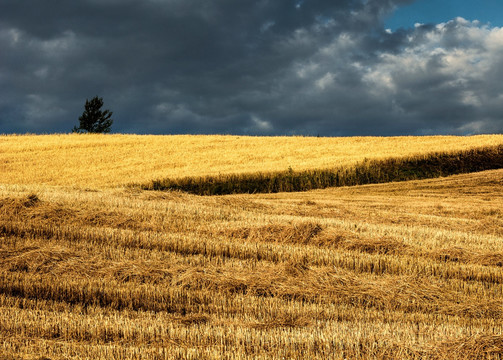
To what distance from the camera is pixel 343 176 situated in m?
26.6

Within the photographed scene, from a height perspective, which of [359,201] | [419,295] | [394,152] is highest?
[394,152]

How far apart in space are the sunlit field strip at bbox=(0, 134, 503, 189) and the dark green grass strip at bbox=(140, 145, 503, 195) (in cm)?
47

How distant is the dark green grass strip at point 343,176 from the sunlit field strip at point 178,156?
0.47 metres

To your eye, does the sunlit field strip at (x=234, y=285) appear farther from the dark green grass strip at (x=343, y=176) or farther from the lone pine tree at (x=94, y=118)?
the lone pine tree at (x=94, y=118)

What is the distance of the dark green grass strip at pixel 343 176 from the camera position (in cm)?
2491

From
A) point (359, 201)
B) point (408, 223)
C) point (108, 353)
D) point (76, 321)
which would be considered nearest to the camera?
point (108, 353)

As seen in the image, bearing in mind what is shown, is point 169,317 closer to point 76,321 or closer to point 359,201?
point 76,321

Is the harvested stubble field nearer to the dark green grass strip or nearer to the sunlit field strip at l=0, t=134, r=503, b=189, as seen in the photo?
the dark green grass strip

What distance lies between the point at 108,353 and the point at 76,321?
1.18 metres

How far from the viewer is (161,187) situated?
2469 centimetres

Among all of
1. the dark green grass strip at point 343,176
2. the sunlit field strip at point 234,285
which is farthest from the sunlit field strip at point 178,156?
the sunlit field strip at point 234,285

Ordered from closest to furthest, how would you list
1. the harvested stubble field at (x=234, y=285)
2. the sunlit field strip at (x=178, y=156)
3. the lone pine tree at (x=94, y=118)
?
the harvested stubble field at (x=234, y=285)
the sunlit field strip at (x=178, y=156)
the lone pine tree at (x=94, y=118)

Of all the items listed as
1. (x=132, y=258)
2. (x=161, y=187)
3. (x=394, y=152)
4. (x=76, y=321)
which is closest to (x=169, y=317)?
(x=76, y=321)

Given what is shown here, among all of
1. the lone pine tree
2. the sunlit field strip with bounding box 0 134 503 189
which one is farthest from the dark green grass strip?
the lone pine tree
